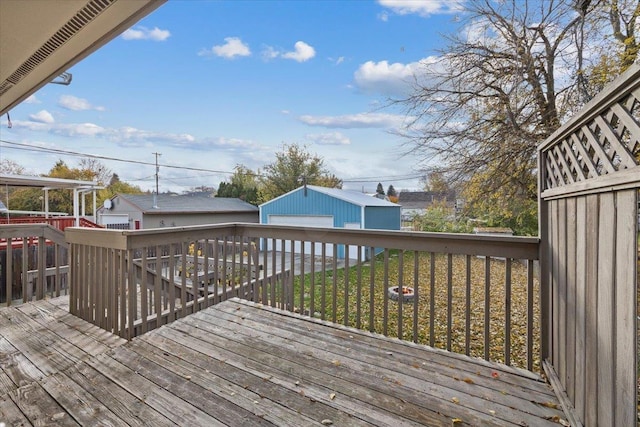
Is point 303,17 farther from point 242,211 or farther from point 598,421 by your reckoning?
point 242,211

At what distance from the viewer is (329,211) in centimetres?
1320

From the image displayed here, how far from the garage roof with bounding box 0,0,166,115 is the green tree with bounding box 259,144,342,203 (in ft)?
63.6

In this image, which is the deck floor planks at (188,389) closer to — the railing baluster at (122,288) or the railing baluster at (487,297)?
the railing baluster at (122,288)

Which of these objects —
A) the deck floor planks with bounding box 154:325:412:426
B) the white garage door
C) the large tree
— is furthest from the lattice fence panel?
the white garage door

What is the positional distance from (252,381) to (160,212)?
1597cm

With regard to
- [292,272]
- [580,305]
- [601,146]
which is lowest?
[292,272]

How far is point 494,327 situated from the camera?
5258mm

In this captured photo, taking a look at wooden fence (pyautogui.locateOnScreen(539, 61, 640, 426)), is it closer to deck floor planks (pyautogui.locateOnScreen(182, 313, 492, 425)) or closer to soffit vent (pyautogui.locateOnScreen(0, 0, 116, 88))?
deck floor planks (pyautogui.locateOnScreen(182, 313, 492, 425))

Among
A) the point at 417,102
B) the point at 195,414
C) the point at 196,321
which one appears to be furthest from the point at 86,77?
the point at 195,414

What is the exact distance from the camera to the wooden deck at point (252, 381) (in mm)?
1680

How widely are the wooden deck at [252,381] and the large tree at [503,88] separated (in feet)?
15.9

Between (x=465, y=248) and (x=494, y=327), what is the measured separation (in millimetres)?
3808

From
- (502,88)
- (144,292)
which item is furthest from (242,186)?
(144,292)

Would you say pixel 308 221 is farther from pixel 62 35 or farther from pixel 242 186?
pixel 242 186
